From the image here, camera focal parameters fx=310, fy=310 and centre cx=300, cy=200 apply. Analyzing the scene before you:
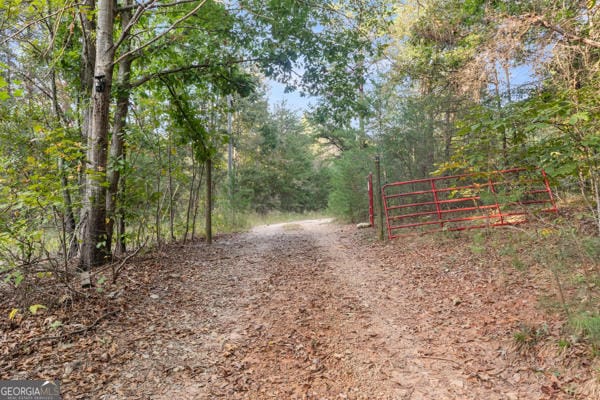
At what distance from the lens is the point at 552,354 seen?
2.62 m

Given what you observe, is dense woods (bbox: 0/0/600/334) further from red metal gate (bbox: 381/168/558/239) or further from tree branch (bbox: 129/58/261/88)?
red metal gate (bbox: 381/168/558/239)

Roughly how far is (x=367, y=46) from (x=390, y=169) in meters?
4.50

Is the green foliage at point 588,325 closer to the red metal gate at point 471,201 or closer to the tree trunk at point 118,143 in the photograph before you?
the red metal gate at point 471,201

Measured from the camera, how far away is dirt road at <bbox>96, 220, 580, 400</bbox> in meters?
2.54

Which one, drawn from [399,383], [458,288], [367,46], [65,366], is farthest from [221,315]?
[367,46]

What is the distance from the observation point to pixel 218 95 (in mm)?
7797

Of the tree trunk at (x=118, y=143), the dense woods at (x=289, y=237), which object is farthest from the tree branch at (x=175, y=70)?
the tree trunk at (x=118, y=143)

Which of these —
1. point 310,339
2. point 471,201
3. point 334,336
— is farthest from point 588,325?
point 471,201

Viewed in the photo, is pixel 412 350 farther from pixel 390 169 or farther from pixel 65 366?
pixel 390 169

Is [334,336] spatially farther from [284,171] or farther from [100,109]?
[284,171]

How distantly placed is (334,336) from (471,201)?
292 inches

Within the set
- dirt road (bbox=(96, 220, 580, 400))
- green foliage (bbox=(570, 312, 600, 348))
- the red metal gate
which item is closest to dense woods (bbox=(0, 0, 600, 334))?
the red metal gate

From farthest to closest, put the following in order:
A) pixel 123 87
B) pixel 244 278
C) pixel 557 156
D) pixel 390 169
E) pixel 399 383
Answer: pixel 390 169, pixel 123 87, pixel 244 278, pixel 557 156, pixel 399 383

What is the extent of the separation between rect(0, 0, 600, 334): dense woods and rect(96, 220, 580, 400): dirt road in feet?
4.69
